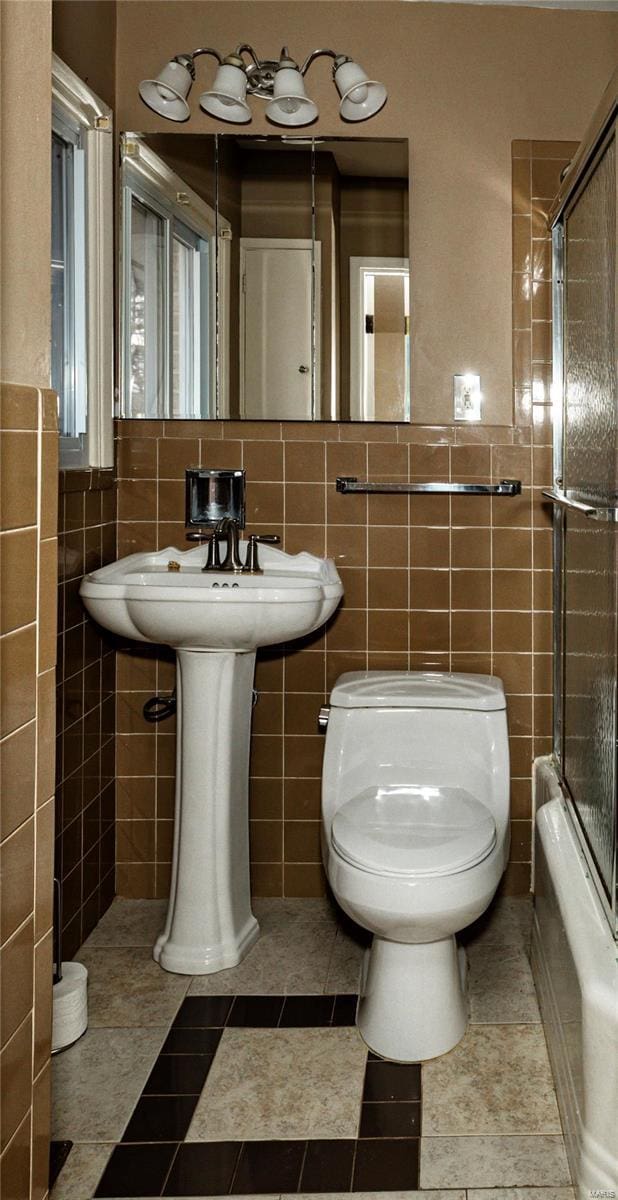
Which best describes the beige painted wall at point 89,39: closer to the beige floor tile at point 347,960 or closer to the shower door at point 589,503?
the shower door at point 589,503

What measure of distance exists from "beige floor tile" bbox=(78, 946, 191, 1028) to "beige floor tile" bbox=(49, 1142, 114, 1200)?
42 centimetres

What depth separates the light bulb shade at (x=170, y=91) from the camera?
2.59 meters

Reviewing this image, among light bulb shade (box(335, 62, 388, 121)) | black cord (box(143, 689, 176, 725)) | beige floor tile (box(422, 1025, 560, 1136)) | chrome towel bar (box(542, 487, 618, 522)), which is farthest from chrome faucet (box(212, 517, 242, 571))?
beige floor tile (box(422, 1025, 560, 1136))

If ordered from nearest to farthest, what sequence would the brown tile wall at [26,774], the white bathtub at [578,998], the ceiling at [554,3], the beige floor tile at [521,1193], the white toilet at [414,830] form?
1. the brown tile wall at [26,774]
2. the white bathtub at [578,998]
3. the beige floor tile at [521,1193]
4. the white toilet at [414,830]
5. the ceiling at [554,3]

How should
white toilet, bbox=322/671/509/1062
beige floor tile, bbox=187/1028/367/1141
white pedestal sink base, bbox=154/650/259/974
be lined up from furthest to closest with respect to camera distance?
white pedestal sink base, bbox=154/650/259/974 → white toilet, bbox=322/671/509/1062 → beige floor tile, bbox=187/1028/367/1141

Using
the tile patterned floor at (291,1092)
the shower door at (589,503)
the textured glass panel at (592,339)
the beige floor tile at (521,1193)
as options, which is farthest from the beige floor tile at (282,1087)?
→ the textured glass panel at (592,339)

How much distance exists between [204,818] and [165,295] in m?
1.34

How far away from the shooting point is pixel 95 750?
2.73 metres

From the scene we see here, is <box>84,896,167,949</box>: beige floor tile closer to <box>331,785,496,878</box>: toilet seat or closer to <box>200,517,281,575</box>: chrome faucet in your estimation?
<box>331,785,496,878</box>: toilet seat

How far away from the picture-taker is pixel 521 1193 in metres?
1.72

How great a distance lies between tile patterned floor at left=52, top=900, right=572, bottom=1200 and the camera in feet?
5.81

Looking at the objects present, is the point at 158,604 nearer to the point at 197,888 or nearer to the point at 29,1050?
the point at 197,888

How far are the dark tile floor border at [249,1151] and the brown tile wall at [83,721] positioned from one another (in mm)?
538

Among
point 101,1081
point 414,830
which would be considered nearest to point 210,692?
point 414,830
